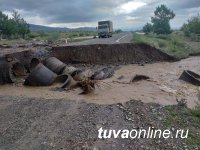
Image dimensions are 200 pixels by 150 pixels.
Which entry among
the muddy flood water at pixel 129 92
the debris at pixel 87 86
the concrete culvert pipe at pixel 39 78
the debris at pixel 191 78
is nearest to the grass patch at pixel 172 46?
the debris at pixel 191 78

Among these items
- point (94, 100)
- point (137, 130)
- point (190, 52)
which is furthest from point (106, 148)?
point (190, 52)

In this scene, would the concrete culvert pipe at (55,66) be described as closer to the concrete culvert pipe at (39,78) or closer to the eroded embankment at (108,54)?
the concrete culvert pipe at (39,78)

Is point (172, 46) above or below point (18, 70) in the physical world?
below

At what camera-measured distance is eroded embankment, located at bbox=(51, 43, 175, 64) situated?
2281 centimetres

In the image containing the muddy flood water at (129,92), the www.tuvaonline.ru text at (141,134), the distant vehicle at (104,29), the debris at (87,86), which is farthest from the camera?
the distant vehicle at (104,29)

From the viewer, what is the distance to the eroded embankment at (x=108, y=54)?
22812 mm

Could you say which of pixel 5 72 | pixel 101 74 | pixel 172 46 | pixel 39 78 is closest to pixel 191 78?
pixel 101 74

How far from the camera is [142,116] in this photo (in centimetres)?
941

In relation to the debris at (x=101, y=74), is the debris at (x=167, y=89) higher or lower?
lower

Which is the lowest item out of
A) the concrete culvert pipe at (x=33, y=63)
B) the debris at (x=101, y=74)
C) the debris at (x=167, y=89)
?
the debris at (x=167, y=89)

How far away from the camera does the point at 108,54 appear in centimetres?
2350

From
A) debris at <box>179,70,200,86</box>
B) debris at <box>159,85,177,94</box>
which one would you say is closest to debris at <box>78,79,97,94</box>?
debris at <box>159,85,177,94</box>

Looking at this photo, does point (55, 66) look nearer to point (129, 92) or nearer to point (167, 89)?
point (129, 92)

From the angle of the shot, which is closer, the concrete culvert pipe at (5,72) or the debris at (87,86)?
the debris at (87,86)
